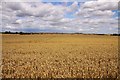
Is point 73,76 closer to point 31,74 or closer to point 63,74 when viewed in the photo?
point 63,74

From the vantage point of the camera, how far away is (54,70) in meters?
10.8

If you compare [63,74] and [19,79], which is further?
[63,74]

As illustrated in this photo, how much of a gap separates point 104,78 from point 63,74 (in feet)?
6.07

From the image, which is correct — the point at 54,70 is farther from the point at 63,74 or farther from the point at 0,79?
the point at 0,79

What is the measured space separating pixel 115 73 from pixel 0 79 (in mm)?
5361

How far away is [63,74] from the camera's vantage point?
9.88 metres

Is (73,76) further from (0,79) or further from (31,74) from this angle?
(0,79)

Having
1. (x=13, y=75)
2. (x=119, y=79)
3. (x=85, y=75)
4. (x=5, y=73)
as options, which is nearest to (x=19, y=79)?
(x=13, y=75)

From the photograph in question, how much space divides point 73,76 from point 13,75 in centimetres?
275

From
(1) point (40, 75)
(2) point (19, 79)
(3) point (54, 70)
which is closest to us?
(2) point (19, 79)

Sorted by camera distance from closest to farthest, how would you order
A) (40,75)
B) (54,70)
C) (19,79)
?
(19,79), (40,75), (54,70)

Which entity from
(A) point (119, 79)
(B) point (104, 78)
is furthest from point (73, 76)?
(A) point (119, 79)

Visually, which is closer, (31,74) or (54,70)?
(31,74)

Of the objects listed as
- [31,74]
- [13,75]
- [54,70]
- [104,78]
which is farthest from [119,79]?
[13,75]
